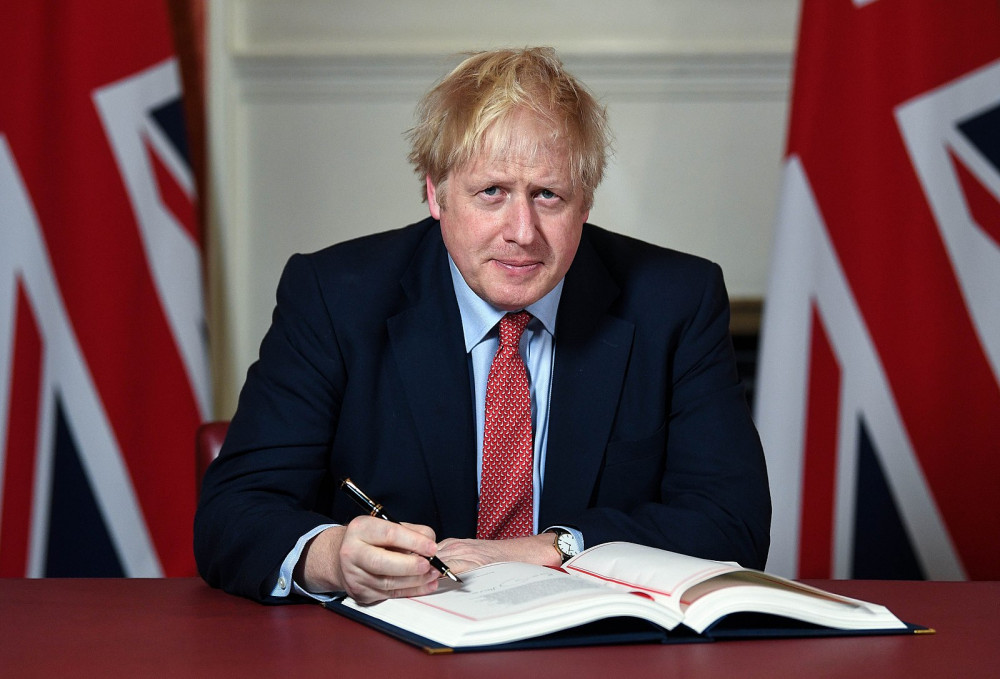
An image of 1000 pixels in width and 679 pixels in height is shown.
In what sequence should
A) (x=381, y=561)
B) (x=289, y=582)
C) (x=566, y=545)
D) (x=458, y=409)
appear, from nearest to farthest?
(x=381, y=561), (x=289, y=582), (x=566, y=545), (x=458, y=409)

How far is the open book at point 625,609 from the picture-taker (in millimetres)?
1065

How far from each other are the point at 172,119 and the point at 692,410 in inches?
66.4

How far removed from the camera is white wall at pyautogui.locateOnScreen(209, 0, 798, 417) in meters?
3.21

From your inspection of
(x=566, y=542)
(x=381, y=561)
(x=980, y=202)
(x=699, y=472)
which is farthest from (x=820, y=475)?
(x=381, y=561)

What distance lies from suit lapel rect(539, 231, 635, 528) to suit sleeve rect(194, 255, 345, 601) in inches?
14.0

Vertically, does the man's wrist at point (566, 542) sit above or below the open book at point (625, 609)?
above

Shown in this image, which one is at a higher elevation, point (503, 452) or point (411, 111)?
point (411, 111)

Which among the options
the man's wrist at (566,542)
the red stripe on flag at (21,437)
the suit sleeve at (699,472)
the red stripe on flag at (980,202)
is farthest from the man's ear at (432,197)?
the red stripe on flag at (980,202)

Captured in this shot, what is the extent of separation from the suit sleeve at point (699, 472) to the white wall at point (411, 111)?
137 cm

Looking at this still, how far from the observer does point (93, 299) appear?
2695 mm

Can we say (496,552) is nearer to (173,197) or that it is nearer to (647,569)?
(647,569)

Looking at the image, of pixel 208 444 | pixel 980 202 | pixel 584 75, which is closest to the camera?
pixel 208 444

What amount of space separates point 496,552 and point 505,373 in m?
0.39

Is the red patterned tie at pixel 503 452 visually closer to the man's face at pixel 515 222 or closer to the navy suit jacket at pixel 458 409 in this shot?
the navy suit jacket at pixel 458 409
